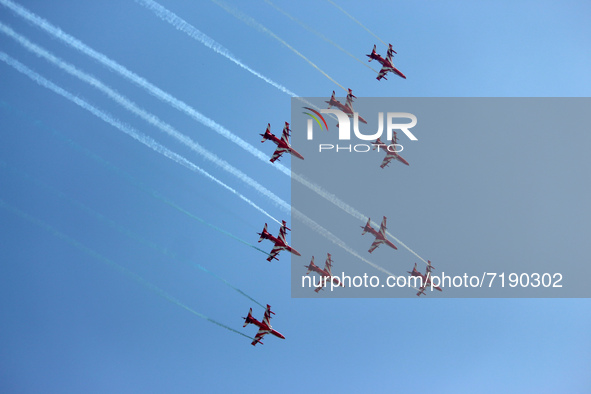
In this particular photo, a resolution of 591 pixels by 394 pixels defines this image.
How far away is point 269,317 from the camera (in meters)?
61.8

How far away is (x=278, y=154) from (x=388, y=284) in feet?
61.7

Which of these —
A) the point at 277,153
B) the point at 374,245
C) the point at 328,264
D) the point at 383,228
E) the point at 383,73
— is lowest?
the point at 328,264

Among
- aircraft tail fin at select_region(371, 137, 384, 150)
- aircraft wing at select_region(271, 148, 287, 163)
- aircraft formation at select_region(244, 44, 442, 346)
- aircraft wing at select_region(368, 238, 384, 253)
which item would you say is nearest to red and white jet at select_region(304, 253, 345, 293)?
aircraft formation at select_region(244, 44, 442, 346)

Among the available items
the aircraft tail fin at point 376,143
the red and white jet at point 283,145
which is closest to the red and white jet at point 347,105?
the aircraft tail fin at point 376,143

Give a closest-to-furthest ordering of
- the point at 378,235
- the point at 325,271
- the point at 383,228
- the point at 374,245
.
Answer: the point at 325,271
the point at 378,235
the point at 383,228
the point at 374,245

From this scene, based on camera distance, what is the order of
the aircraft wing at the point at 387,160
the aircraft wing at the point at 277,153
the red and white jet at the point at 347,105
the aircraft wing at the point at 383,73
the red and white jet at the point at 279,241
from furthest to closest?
the aircraft wing at the point at 387,160 → the aircraft wing at the point at 383,73 → the red and white jet at the point at 347,105 → the aircraft wing at the point at 277,153 → the red and white jet at the point at 279,241

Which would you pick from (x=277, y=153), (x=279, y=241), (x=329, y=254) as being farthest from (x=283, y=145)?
(x=329, y=254)

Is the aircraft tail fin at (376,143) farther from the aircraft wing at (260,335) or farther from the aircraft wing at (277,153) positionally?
the aircraft wing at (260,335)

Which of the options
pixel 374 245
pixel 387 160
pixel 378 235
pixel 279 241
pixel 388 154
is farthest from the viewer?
pixel 387 160

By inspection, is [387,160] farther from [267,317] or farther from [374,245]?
[267,317]

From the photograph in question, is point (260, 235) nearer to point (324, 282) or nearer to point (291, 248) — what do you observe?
point (291, 248)

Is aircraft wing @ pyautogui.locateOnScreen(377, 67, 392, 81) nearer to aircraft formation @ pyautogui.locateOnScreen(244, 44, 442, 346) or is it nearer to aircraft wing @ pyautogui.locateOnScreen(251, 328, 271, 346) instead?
aircraft formation @ pyautogui.locateOnScreen(244, 44, 442, 346)

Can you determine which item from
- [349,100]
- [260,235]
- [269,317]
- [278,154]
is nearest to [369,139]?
[349,100]

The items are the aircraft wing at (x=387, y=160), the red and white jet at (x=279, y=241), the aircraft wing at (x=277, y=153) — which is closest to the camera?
the red and white jet at (x=279, y=241)
